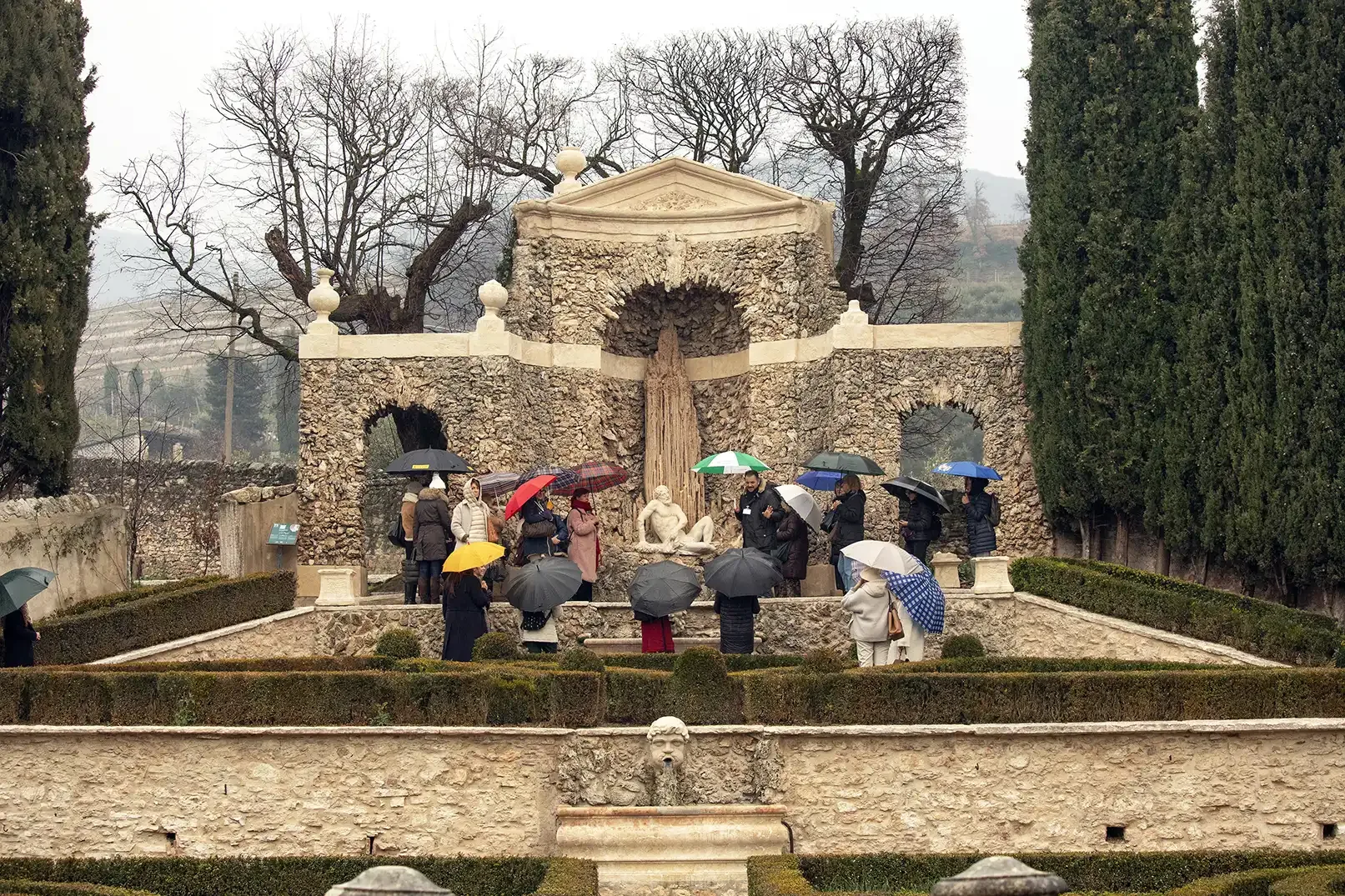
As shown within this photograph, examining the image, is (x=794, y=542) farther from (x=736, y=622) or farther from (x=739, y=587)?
(x=739, y=587)

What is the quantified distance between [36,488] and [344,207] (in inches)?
579

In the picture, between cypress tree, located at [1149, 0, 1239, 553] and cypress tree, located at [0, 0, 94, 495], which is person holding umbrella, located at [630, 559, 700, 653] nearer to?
cypress tree, located at [1149, 0, 1239, 553]

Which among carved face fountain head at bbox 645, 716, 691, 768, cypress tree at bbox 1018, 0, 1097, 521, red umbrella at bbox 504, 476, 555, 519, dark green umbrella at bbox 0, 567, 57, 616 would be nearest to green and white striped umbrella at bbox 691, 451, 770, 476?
red umbrella at bbox 504, 476, 555, 519

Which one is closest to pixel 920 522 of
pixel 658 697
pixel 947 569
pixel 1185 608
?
pixel 947 569

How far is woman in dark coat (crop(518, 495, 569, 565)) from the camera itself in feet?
81.9

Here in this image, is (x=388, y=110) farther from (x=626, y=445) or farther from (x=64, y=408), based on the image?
(x=64, y=408)

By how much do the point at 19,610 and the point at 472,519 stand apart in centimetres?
649

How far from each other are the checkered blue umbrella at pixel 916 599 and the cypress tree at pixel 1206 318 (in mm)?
7026

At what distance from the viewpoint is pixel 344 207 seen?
131 feet

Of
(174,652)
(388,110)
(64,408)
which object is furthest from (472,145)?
(174,652)

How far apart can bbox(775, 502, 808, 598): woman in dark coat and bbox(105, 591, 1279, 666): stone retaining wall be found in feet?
3.34

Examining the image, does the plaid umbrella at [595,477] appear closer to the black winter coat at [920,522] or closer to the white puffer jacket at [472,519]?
the white puffer jacket at [472,519]

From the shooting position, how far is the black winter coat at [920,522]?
85.5ft

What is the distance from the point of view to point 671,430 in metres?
33.4
